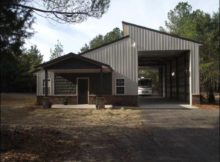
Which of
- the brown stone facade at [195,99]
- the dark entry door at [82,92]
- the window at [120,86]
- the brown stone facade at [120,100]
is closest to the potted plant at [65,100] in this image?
the dark entry door at [82,92]

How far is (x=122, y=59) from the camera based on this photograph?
36.9m

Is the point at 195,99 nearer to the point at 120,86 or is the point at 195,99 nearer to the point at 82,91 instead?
the point at 120,86

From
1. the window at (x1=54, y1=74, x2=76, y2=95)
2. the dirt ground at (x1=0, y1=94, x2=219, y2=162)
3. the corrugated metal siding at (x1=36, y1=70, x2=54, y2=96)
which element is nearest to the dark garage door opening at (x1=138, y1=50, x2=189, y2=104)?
the window at (x1=54, y1=74, x2=76, y2=95)

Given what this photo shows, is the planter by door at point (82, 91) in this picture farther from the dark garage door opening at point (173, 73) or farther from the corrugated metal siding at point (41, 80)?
the dark garage door opening at point (173, 73)

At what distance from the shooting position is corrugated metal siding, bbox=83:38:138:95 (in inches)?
1448

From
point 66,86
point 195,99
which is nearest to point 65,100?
point 66,86

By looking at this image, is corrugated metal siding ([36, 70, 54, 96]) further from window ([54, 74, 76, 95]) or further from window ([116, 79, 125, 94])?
window ([116, 79, 125, 94])

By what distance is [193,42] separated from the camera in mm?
36094

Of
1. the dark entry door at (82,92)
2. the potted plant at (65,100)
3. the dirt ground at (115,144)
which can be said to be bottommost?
the dirt ground at (115,144)

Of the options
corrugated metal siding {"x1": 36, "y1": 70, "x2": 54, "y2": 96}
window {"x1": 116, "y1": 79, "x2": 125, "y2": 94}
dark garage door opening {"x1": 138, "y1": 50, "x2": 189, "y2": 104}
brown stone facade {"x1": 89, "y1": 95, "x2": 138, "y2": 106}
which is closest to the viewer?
brown stone facade {"x1": 89, "y1": 95, "x2": 138, "y2": 106}

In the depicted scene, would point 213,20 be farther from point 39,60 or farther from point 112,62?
point 39,60

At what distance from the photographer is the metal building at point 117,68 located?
3512cm

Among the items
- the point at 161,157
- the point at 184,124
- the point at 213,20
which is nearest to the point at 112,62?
the point at 213,20

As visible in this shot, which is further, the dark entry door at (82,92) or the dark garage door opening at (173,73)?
the dark garage door opening at (173,73)
